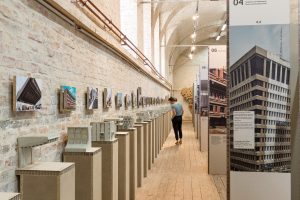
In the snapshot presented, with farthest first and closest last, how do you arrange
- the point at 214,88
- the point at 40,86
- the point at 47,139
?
the point at 214,88
the point at 40,86
the point at 47,139

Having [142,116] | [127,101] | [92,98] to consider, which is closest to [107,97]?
[92,98]

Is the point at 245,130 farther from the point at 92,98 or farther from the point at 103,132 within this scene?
Answer: the point at 92,98

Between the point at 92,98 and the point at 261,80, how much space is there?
2.21 meters

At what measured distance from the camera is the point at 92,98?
190 inches

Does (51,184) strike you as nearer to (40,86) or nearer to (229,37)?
(40,86)

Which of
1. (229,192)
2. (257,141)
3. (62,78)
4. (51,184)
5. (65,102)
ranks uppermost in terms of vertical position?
(62,78)

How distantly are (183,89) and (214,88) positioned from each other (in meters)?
22.8

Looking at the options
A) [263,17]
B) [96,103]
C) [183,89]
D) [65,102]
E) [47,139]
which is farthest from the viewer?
[183,89]

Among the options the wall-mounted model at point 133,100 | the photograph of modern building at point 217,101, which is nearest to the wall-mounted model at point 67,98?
the wall-mounted model at point 133,100

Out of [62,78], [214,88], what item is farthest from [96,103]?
[214,88]

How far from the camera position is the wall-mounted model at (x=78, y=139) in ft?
12.1

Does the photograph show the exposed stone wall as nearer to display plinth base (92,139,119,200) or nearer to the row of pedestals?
the row of pedestals

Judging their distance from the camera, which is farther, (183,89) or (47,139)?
(183,89)

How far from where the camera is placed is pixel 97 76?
17.2 feet
